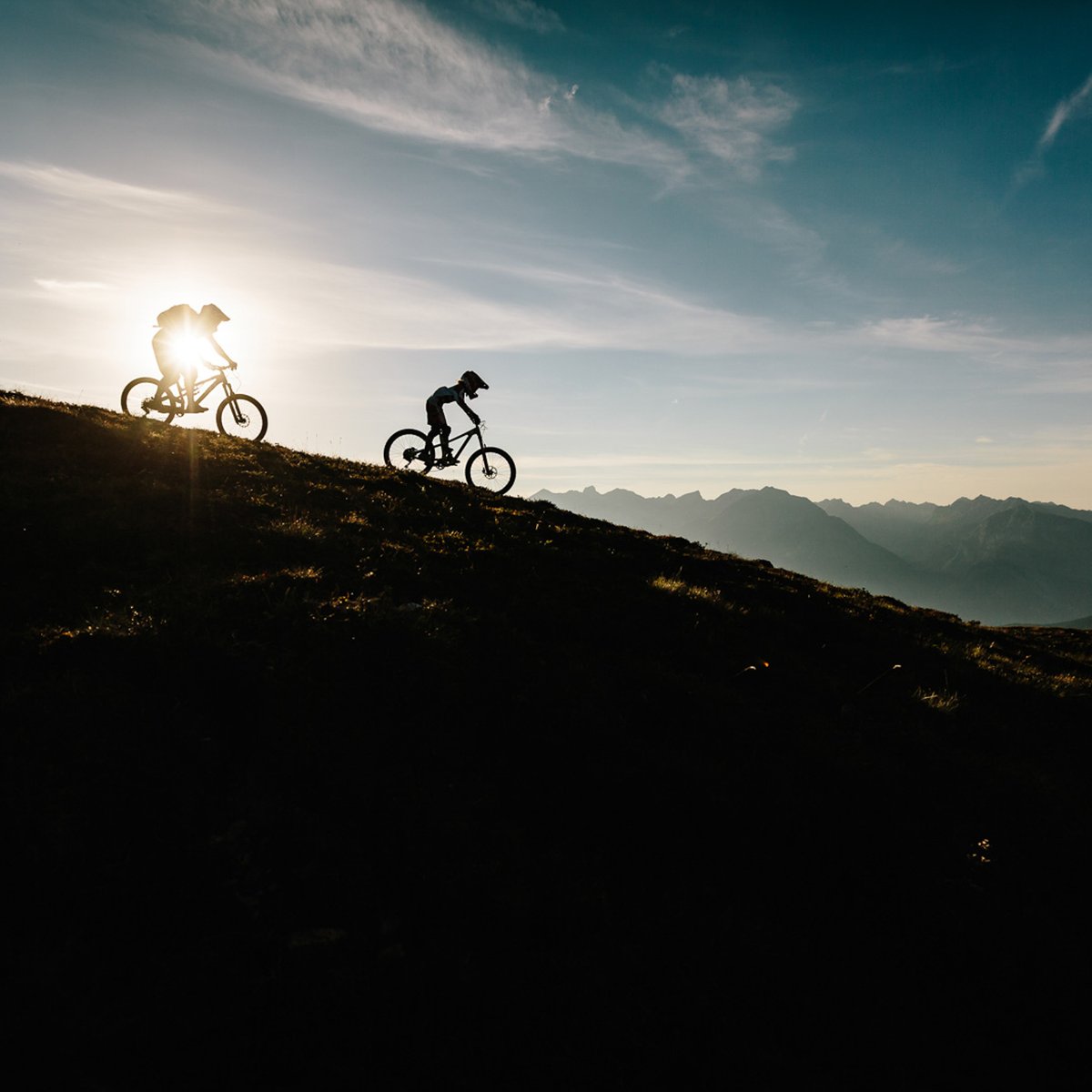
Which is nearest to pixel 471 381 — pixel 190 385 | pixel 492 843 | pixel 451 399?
pixel 451 399

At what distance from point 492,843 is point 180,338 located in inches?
676

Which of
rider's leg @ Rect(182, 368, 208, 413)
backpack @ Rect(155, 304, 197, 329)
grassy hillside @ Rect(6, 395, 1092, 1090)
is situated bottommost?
grassy hillside @ Rect(6, 395, 1092, 1090)

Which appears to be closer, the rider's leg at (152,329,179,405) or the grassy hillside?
the grassy hillside

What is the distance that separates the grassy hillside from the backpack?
924 cm

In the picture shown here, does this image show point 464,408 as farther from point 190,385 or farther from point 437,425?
point 190,385

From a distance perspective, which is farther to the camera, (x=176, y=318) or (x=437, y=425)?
(x=437, y=425)

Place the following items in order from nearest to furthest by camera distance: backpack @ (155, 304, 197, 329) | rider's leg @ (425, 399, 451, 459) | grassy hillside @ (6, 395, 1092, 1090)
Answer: grassy hillside @ (6, 395, 1092, 1090) → backpack @ (155, 304, 197, 329) → rider's leg @ (425, 399, 451, 459)

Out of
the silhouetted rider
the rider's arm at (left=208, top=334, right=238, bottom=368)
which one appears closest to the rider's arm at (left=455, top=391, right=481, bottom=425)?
the silhouetted rider

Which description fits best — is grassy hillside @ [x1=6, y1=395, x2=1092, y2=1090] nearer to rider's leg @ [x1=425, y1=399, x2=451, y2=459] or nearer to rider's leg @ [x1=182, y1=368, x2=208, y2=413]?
rider's leg @ [x1=182, y1=368, x2=208, y2=413]

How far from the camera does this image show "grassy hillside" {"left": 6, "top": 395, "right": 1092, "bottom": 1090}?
3859 millimetres

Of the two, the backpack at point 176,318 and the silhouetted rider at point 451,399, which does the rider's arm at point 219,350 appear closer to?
the backpack at point 176,318

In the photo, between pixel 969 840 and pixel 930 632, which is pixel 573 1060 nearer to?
pixel 969 840

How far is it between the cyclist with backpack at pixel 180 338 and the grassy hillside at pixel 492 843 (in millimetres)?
8795

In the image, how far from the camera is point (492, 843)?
507 centimetres
